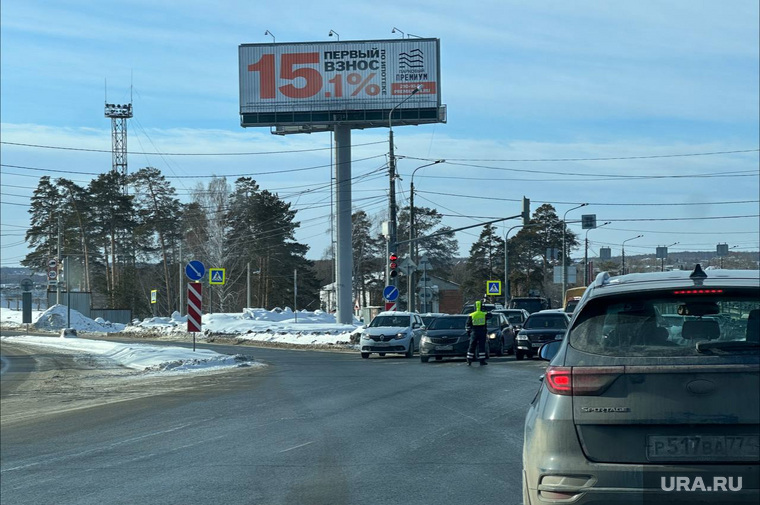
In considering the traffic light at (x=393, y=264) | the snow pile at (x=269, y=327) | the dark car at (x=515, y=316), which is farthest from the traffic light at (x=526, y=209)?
the snow pile at (x=269, y=327)

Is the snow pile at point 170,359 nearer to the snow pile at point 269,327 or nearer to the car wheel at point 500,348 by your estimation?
the car wheel at point 500,348

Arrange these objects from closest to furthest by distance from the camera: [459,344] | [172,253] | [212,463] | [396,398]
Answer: [212,463], [396,398], [459,344], [172,253]

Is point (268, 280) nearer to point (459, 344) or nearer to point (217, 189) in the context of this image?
point (217, 189)

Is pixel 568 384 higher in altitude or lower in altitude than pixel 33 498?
higher

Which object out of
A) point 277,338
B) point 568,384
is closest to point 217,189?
point 277,338

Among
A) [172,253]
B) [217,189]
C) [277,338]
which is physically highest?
[217,189]

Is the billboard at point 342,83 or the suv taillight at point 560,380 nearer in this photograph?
the suv taillight at point 560,380

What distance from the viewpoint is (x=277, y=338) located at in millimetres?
47250

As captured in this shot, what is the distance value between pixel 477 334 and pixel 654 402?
22.7m

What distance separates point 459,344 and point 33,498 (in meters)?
22.0

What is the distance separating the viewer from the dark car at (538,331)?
29219mm

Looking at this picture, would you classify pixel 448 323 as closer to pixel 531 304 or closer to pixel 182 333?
pixel 531 304

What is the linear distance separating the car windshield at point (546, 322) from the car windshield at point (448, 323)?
2184mm
